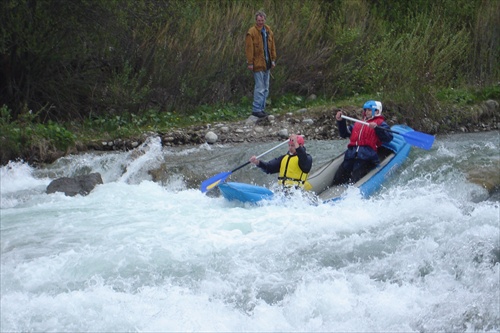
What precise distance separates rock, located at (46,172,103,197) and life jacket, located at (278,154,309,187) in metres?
2.46

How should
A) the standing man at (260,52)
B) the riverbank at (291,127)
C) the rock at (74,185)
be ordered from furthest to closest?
the standing man at (260,52) → the riverbank at (291,127) → the rock at (74,185)

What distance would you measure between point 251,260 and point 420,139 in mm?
3735

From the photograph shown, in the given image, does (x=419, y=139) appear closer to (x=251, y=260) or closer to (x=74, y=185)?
(x=251, y=260)

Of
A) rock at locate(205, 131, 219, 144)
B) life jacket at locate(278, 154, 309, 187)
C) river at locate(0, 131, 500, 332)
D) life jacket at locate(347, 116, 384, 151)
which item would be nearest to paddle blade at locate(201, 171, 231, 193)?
river at locate(0, 131, 500, 332)

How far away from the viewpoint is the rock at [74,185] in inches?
374

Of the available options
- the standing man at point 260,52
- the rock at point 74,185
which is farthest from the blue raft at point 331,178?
the standing man at point 260,52

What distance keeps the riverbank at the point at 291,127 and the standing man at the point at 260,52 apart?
0.57 metres

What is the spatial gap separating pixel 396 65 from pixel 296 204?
22.5ft

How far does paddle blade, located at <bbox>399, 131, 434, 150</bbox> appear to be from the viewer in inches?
385

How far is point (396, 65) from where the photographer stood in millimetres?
14625

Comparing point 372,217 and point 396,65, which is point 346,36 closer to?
point 396,65

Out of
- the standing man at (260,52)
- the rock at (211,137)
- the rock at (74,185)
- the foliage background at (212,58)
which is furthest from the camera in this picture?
the foliage background at (212,58)

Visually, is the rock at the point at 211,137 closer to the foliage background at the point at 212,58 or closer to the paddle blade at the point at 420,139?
the foliage background at the point at 212,58

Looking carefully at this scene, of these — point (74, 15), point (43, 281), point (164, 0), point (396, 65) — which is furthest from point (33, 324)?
point (396, 65)
